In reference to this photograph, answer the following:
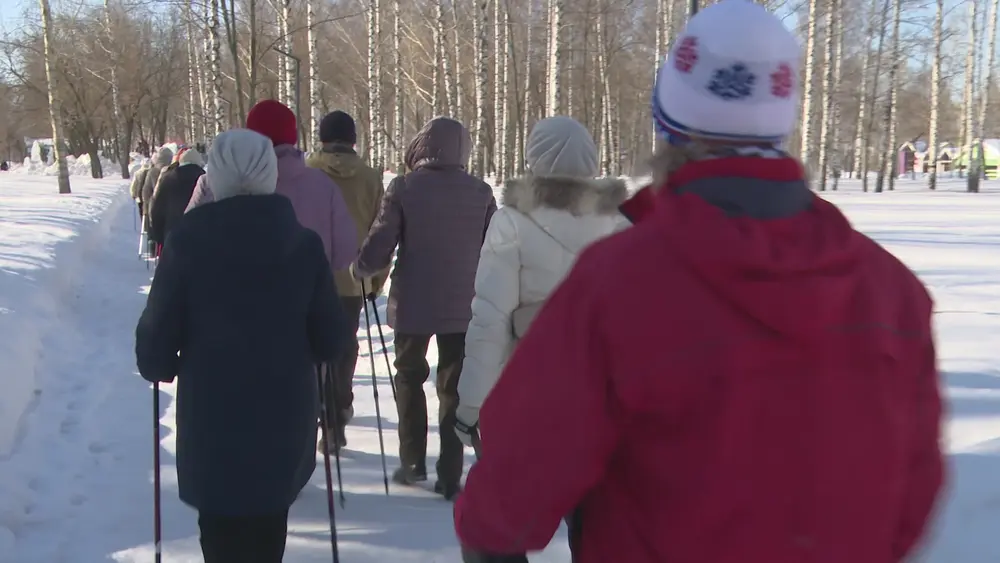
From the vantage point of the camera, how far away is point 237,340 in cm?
288

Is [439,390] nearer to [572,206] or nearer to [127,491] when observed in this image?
[127,491]

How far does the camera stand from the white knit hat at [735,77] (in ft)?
4.44

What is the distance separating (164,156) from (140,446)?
225 inches

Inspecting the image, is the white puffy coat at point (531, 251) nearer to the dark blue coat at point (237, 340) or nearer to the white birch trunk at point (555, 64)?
the dark blue coat at point (237, 340)

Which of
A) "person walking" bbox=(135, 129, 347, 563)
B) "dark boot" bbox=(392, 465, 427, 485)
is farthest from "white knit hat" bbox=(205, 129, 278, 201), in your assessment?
"dark boot" bbox=(392, 465, 427, 485)

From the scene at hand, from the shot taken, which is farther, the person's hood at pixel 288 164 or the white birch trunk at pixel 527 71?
the white birch trunk at pixel 527 71

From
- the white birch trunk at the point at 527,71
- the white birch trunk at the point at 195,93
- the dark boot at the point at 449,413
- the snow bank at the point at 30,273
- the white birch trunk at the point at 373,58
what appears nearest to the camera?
the dark boot at the point at 449,413

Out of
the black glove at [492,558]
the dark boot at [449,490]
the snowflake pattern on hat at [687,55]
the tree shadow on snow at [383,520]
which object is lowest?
the tree shadow on snow at [383,520]

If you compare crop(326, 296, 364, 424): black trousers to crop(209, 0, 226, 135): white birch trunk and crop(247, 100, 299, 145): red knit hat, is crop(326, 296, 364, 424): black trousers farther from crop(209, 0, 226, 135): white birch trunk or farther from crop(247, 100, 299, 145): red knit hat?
crop(209, 0, 226, 135): white birch trunk

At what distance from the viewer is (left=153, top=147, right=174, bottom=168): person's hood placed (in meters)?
10.4

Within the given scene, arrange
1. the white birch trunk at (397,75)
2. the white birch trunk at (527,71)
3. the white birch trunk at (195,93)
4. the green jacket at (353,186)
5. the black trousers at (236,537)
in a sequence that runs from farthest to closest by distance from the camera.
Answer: the white birch trunk at (195,93) → the white birch trunk at (527,71) → the white birch trunk at (397,75) → the green jacket at (353,186) → the black trousers at (236,537)

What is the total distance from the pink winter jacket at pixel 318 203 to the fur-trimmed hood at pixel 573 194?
1.91 metres

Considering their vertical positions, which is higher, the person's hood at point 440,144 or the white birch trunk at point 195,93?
the white birch trunk at point 195,93

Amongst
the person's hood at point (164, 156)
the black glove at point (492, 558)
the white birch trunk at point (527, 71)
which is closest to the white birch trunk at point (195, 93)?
the white birch trunk at point (527, 71)
